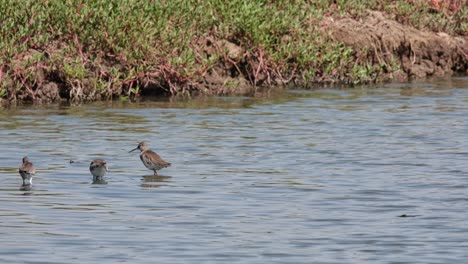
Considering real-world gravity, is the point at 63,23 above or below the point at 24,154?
above

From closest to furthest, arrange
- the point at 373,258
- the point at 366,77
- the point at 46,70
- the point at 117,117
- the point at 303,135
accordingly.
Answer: the point at 373,258
the point at 303,135
the point at 117,117
the point at 46,70
the point at 366,77

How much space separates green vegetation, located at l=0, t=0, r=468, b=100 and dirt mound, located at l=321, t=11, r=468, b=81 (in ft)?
2.31

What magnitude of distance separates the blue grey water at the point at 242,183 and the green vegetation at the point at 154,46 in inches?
34.6

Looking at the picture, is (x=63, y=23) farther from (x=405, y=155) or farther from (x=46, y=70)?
(x=405, y=155)

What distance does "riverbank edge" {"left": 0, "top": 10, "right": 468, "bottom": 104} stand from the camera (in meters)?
25.2

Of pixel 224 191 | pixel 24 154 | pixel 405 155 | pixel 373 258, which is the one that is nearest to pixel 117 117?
pixel 24 154

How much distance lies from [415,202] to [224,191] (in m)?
2.27

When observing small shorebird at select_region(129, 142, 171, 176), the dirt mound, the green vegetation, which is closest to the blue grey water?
small shorebird at select_region(129, 142, 171, 176)

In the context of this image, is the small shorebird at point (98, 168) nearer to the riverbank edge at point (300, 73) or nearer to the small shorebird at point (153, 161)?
the small shorebird at point (153, 161)

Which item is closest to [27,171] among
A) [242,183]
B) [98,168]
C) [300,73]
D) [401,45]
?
[98,168]

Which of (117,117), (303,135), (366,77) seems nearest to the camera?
(303,135)

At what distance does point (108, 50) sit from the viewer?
1017 inches

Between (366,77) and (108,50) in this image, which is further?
(366,77)

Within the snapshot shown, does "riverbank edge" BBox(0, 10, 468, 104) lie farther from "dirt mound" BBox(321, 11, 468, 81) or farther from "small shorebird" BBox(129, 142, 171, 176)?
"small shorebird" BBox(129, 142, 171, 176)
